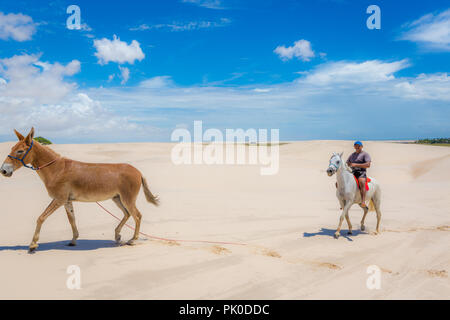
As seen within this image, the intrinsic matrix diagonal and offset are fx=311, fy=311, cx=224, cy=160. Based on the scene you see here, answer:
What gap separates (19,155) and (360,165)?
8312mm

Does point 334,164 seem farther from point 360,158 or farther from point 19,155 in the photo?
point 19,155

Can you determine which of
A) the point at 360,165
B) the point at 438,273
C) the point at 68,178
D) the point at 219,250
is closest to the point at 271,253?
the point at 219,250

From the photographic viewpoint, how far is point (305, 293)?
4.82m

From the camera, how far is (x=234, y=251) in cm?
679

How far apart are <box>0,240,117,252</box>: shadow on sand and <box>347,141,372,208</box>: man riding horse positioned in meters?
6.67

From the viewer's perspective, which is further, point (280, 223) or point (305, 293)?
point (280, 223)

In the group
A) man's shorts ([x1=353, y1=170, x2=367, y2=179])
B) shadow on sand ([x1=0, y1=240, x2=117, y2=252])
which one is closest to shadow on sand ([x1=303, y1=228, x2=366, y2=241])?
man's shorts ([x1=353, y1=170, x2=367, y2=179])

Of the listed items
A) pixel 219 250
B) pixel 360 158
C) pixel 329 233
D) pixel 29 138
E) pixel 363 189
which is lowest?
pixel 329 233

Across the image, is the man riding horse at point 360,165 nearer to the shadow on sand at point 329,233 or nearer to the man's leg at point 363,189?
the man's leg at point 363,189
